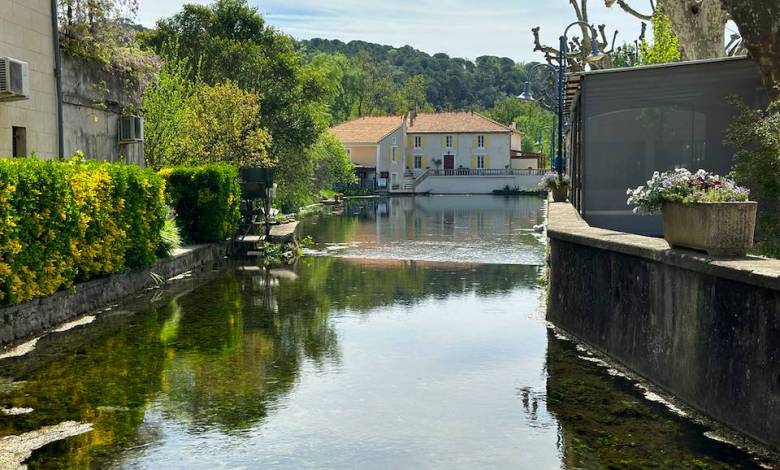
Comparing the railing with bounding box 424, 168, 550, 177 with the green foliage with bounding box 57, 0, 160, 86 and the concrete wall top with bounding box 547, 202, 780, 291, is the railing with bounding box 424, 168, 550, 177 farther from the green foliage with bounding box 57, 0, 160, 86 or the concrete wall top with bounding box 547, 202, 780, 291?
the concrete wall top with bounding box 547, 202, 780, 291

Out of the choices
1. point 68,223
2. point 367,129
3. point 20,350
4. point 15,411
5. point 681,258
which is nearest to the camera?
point 15,411

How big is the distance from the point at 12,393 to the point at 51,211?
157 inches

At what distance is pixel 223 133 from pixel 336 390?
24404 millimetres

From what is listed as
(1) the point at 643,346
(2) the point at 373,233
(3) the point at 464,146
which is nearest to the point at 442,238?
(2) the point at 373,233

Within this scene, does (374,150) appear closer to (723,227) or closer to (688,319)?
(688,319)

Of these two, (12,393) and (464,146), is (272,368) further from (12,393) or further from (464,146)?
(464,146)

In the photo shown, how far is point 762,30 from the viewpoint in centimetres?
1466

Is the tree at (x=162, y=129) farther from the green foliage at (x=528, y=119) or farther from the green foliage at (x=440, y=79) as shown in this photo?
the green foliage at (x=528, y=119)

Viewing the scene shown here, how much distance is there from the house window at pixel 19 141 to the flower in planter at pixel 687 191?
11237 millimetres

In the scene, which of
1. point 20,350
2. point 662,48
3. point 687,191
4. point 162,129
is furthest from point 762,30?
point 662,48

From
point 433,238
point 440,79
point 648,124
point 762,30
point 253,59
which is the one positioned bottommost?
point 433,238

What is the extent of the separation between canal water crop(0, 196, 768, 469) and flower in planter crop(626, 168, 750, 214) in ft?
5.82

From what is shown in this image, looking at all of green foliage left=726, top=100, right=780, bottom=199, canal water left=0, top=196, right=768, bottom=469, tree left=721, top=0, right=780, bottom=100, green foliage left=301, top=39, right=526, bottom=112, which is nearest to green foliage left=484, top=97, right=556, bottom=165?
green foliage left=301, top=39, right=526, bottom=112

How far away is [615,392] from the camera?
845 centimetres
